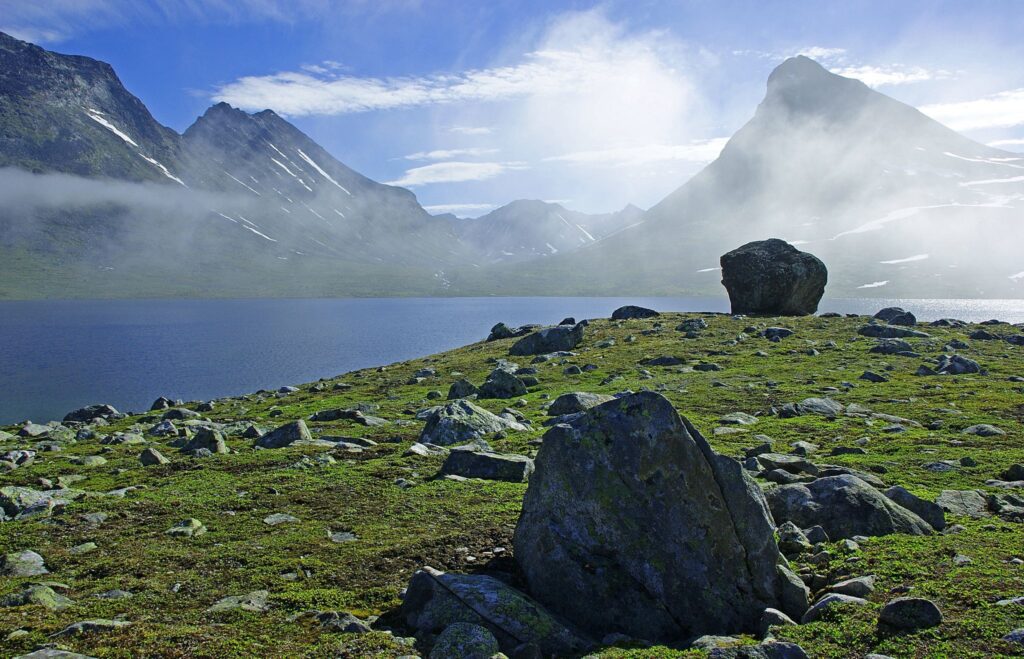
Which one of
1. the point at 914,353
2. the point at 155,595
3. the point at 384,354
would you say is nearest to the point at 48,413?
the point at 384,354

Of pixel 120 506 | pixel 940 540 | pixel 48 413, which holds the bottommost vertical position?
pixel 48 413

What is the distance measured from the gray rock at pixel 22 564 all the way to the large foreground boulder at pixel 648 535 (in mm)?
9851

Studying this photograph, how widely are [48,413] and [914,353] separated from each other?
264ft

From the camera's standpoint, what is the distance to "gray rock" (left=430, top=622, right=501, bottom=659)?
8625 mm

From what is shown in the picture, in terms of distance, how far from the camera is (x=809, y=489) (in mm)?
14227

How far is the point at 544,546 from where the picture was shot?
36.9 feet

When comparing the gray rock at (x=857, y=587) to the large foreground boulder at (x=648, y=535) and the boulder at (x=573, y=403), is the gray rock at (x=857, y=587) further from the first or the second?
the boulder at (x=573, y=403)

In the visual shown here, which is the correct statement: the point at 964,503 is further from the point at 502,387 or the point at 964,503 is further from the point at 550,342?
the point at 550,342

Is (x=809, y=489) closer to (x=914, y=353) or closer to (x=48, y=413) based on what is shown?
(x=914, y=353)

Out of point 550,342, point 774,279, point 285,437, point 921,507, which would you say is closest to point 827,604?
point 921,507

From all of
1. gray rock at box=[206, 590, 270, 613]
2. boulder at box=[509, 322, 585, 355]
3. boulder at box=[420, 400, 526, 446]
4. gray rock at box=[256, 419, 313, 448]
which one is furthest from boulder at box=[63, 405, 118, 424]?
gray rock at box=[206, 590, 270, 613]

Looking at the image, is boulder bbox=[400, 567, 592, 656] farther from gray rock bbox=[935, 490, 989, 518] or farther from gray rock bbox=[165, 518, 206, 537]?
gray rock bbox=[935, 490, 989, 518]

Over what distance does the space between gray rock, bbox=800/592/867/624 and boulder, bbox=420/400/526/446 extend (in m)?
16.7

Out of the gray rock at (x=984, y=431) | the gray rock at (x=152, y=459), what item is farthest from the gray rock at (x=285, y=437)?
the gray rock at (x=984, y=431)
